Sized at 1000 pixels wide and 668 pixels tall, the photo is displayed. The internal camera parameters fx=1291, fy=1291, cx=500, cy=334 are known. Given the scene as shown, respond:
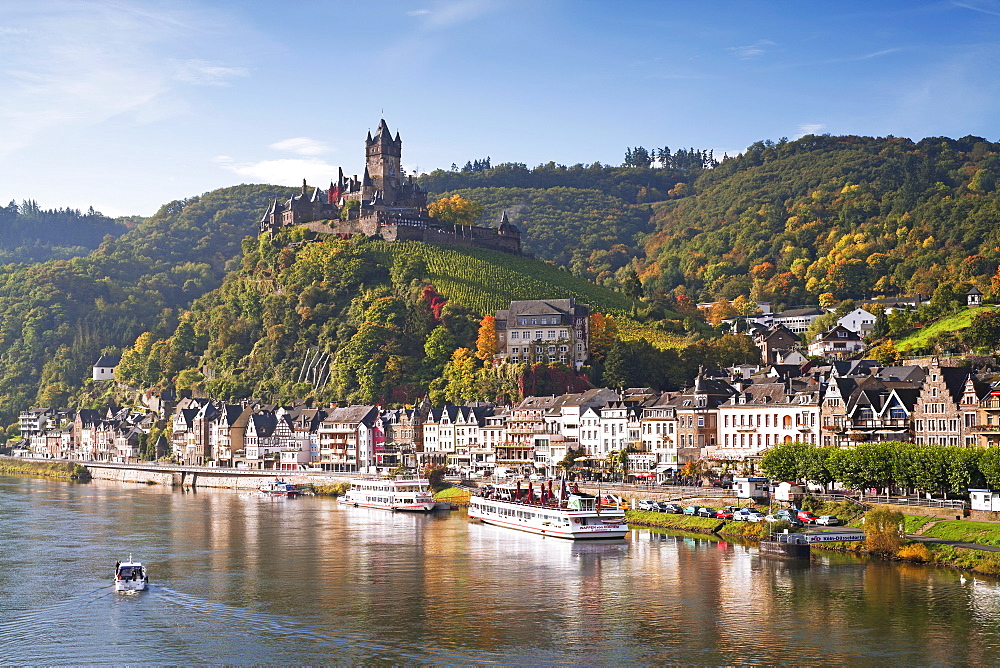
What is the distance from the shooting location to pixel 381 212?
168500mm

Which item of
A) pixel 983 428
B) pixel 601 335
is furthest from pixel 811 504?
pixel 601 335

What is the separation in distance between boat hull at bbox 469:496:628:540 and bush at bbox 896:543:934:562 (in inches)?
674

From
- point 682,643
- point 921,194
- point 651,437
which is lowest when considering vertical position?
point 682,643

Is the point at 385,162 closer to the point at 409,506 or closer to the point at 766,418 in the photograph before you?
the point at 409,506

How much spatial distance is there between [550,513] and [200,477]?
60.7 m

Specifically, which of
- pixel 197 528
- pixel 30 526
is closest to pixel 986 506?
pixel 197 528

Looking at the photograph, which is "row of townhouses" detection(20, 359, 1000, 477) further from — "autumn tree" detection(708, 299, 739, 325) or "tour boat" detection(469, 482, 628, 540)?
"autumn tree" detection(708, 299, 739, 325)

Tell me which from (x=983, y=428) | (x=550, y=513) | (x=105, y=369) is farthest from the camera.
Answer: (x=105, y=369)

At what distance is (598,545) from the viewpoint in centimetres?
6925

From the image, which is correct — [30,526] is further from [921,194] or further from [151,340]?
[921,194]

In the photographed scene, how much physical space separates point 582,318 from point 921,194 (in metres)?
89.9

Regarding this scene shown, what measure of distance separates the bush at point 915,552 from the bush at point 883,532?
43cm

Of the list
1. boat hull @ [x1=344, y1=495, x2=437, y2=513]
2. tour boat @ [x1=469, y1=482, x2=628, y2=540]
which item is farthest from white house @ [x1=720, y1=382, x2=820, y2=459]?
boat hull @ [x1=344, y1=495, x2=437, y2=513]

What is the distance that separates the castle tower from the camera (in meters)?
177
